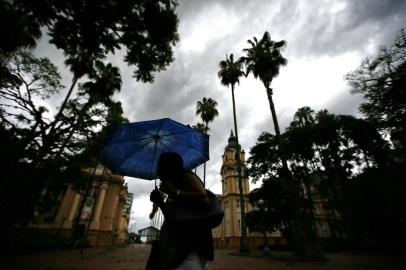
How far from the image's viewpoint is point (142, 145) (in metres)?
3.29

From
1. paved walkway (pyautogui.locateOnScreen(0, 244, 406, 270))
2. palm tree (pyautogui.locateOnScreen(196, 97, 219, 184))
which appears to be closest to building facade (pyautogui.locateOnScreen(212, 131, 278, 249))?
palm tree (pyautogui.locateOnScreen(196, 97, 219, 184))

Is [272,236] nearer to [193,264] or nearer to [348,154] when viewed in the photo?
[348,154]

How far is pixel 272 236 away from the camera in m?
38.5

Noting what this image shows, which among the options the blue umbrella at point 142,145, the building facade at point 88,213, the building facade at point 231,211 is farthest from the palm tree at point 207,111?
the blue umbrella at point 142,145

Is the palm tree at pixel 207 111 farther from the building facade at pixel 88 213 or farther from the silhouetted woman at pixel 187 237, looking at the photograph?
the silhouetted woman at pixel 187 237

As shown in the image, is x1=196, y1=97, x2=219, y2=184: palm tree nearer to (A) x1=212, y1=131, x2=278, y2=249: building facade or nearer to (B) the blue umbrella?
(A) x1=212, y1=131, x2=278, y2=249: building facade

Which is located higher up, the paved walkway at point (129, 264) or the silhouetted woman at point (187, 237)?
the silhouetted woman at point (187, 237)

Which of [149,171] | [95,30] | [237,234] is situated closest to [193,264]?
[149,171]

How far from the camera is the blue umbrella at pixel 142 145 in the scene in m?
3.24

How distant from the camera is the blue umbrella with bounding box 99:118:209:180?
3236 mm

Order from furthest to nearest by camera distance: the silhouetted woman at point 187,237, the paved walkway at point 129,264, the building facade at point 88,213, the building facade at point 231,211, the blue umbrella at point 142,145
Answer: the building facade at point 231,211
the building facade at point 88,213
the paved walkway at point 129,264
the blue umbrella at point 142,145
the silhouetted woman at point 187,237

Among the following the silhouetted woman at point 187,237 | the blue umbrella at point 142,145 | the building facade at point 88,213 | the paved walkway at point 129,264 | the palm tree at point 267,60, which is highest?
the palm tree at point 267,60

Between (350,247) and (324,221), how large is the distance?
27.3 metres

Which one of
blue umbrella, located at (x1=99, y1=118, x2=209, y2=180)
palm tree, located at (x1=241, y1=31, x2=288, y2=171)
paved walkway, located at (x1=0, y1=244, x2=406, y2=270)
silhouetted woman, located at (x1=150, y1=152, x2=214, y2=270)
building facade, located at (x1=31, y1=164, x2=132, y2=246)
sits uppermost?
palm tree, located at (x1=241, y1=31, x2=288, y2=171)
